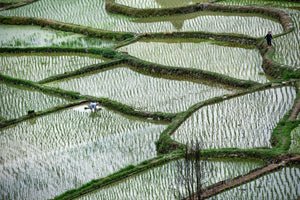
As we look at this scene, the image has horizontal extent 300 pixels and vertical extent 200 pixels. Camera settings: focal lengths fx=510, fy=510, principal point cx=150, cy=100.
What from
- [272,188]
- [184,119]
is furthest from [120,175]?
[272,188]

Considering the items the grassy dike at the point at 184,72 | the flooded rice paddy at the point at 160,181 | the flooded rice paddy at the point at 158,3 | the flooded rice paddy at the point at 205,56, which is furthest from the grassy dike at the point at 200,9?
the flooded rice paddy at the point at 160,181

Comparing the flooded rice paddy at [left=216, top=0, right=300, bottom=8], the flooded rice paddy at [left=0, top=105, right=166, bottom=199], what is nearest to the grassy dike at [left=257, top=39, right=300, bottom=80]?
the flooded rice paddy at [left=0, top=105, right=166, bottom=199]

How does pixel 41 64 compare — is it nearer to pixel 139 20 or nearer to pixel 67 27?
pixel 67 27

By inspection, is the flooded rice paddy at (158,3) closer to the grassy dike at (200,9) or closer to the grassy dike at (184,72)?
the grassy dike at (200,9)

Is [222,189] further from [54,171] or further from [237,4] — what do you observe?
[237,4]

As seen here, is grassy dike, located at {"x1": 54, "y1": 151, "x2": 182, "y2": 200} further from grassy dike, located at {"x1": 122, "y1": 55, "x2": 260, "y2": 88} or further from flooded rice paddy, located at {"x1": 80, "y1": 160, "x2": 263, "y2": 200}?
grassy dike, located at {"x1": 122, "y1": 55, "x2": 260, "y2": 88}

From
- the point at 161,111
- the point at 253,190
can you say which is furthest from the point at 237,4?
the point at 253,190
